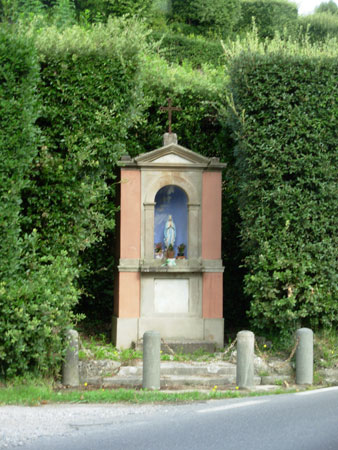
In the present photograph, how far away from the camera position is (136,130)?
13.6m

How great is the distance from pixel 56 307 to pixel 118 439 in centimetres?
332

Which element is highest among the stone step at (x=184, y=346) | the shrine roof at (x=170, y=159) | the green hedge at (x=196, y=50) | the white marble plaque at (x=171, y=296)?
the green hedge at (x=196, y=50)

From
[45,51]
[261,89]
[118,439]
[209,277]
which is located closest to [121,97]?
[45,51]

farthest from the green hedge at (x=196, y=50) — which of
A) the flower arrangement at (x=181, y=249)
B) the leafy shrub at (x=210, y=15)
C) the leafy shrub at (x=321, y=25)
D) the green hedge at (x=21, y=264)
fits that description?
the green hedge at (x=21, y=264)

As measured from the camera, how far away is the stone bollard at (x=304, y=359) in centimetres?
975

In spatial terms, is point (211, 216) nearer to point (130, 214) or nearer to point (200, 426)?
point (130, 214)

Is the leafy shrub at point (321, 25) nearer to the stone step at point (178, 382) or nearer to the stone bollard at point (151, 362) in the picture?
the stone step at point (178, 382)

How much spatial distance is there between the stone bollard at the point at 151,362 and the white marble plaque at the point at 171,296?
8.11 ft

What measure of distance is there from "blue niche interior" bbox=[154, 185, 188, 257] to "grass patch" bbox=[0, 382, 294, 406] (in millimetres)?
3820

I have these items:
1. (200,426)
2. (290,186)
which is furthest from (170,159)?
(200,426)

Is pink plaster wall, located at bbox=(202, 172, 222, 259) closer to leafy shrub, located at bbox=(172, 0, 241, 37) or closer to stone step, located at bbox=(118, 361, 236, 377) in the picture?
stone step, located at bbox=(118, 361, 236, 377)

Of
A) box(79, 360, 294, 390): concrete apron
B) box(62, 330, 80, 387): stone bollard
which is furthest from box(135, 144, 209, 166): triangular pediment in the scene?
box(62, 330, 80, 387): stone bollard

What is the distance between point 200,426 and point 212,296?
5.00m

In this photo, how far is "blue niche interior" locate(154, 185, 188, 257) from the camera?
12.0 meters
